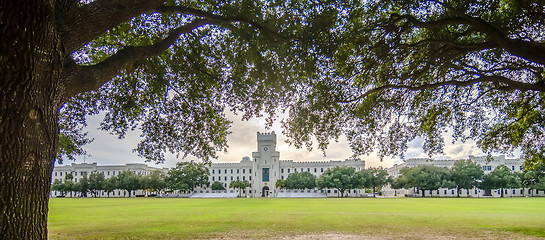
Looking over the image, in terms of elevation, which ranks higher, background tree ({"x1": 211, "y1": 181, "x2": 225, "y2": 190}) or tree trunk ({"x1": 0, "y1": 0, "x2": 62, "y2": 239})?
tree trunk ({"x1": 0, "y1": 0, "x2": 62, "y2": 239})

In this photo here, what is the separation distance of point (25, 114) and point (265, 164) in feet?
359

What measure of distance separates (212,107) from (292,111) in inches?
120

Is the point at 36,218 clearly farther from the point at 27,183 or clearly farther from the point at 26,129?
the point at 26,129

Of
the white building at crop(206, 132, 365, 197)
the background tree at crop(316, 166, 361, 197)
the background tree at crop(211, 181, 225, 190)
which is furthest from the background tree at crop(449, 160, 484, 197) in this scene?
the background tree at crop(211, 181, 225, 190)

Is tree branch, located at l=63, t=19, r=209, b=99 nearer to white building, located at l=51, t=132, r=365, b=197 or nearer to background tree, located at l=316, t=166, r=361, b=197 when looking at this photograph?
background tree, located at l=316, t=166, r=361, b=197

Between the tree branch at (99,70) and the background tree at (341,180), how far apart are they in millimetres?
76629

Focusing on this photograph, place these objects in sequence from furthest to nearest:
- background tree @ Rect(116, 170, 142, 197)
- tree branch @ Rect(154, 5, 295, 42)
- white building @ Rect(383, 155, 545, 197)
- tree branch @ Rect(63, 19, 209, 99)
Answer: white building @ Rect(383, 155, 545, 197), background tree @ Rect(116, 170, 142, 197), tree branch @ Rect(154, 5, 295, 42), tree branch @ Rect(63, 19, 209, 99)

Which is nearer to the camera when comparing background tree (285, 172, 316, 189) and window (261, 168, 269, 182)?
background tree (285, 172, 316, 189)

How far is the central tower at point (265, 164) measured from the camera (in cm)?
11156

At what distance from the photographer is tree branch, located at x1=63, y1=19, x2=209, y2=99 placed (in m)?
6.04

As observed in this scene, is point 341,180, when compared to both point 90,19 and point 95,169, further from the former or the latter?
point 95,169

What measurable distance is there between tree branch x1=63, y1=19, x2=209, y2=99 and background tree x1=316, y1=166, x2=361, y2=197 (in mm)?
76629

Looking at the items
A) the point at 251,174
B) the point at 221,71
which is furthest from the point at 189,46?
the point at 251,174

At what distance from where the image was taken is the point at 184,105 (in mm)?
12359
